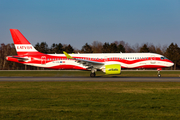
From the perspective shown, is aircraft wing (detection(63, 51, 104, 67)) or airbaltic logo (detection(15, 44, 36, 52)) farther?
airbaltic logo (detection(15, 44, 36, 52))

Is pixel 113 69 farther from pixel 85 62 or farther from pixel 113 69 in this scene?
pixel 85 62

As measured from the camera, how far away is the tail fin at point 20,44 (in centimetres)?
3388

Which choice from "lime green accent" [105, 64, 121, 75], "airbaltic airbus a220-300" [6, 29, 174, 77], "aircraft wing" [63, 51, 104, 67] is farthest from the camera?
"airbaltic airbus a220-300" [6, 29, 174, 77]

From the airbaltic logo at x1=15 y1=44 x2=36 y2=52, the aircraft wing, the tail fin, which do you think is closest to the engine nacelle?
the aircraft wing

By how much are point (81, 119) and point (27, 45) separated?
1100 inches

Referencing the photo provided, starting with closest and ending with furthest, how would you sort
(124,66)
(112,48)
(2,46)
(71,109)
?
(71,109), (124,66), (112,48), (2,46)

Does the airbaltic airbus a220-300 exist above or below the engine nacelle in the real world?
above

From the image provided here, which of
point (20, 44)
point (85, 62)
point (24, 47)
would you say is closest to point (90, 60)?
point (85, 62)

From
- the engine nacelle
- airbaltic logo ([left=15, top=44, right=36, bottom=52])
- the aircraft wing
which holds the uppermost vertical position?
airbaltic logo ([left=15, top=44, right=36, bottom=52])

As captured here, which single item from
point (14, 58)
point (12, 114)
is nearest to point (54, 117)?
point (12, 114)

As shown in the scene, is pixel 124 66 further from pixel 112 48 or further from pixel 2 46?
pixel 2 46

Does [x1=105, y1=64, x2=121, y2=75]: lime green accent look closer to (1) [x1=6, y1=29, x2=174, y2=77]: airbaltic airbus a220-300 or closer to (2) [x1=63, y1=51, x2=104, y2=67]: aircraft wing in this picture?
(1) [x1=6, y1=29, x2=174, y2=77]: airbaltic airbus a220-300

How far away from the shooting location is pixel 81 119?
8.48 meters

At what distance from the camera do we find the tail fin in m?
33.9
